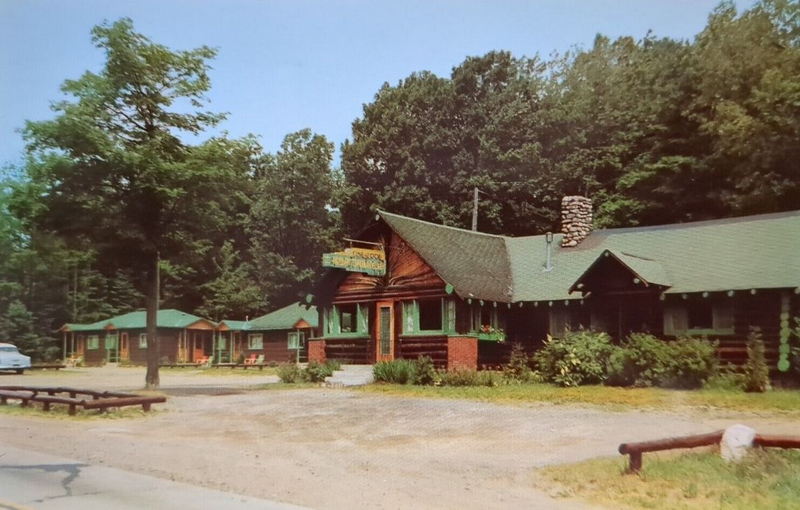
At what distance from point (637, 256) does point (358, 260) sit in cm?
1074

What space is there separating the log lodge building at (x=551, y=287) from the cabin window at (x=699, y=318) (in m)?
0.03

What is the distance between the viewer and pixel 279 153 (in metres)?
68.0

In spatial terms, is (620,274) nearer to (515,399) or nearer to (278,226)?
(515,399)

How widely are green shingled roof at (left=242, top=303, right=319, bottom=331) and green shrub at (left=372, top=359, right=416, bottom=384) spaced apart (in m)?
23.7

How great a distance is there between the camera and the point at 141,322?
2280 inches

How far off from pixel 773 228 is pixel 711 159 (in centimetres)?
1138

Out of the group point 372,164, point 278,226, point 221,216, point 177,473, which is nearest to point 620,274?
point 221,216

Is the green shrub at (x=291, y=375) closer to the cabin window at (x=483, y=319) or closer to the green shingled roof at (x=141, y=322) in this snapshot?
the cabin window at (x=483, y=319)

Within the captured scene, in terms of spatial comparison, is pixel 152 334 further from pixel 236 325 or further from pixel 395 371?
pixel 236 325

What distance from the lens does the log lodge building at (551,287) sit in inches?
924

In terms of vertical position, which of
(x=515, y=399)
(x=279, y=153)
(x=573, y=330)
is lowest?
(x=515, y=399)

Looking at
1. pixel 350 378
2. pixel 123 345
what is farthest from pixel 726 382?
pixel 123 345

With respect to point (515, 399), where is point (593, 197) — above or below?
above

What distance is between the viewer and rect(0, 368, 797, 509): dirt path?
10258 millimetres
